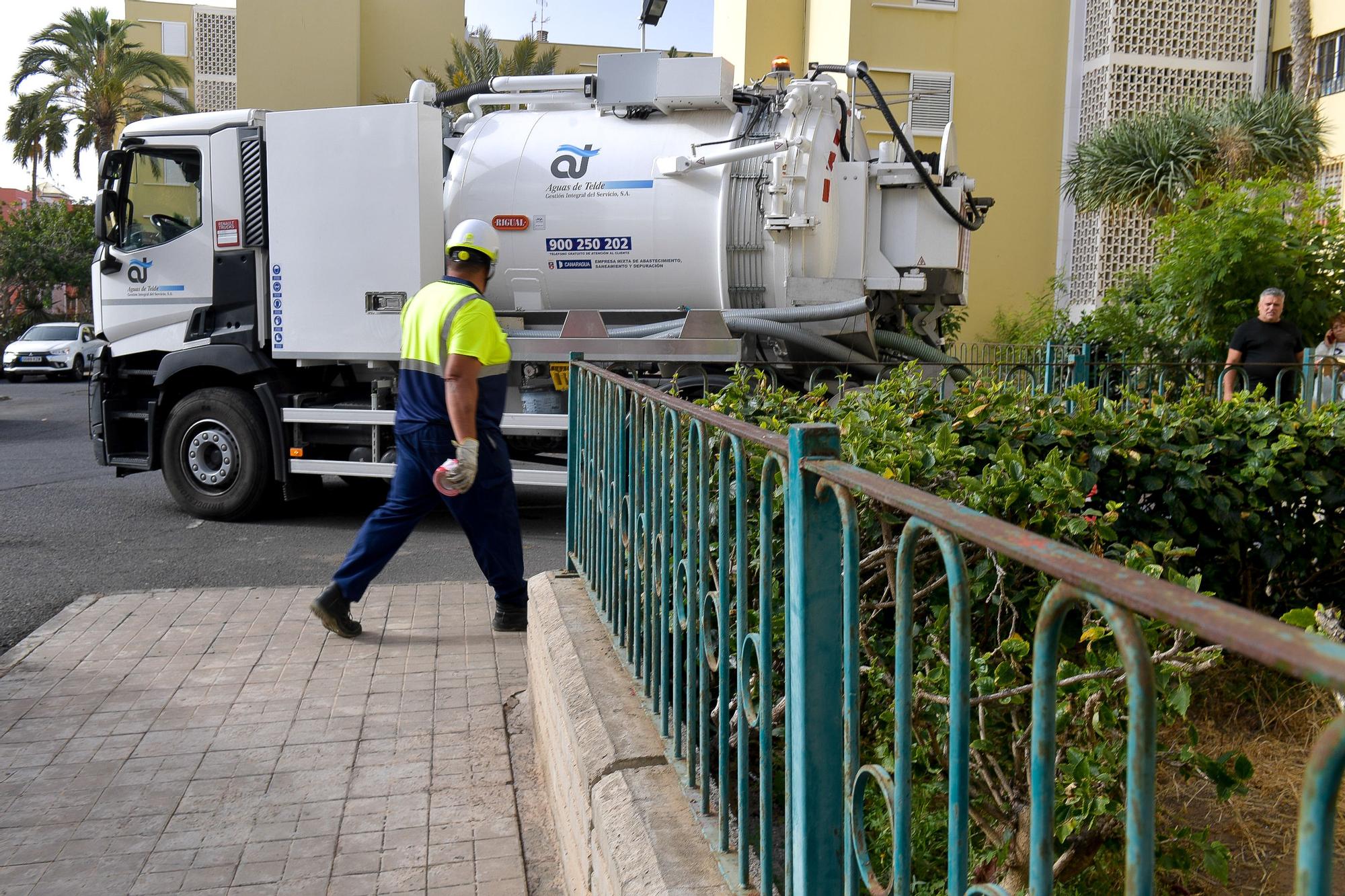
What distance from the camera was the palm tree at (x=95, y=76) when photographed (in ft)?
129

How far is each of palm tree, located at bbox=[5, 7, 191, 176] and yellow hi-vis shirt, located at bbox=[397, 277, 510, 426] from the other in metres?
37.7

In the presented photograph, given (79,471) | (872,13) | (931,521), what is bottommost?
(79,471)

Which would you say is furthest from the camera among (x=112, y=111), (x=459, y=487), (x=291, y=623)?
(x=112, y=111)

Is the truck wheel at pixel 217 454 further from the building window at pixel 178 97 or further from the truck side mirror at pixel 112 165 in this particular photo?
the building window at pixel 178 97

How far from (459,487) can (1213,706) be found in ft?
10.3

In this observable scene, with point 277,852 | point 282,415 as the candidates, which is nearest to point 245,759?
point 277,852

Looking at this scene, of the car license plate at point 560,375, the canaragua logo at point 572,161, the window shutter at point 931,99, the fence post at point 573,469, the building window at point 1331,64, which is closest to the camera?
the fence post at point 573,469

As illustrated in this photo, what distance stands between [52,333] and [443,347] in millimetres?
32029

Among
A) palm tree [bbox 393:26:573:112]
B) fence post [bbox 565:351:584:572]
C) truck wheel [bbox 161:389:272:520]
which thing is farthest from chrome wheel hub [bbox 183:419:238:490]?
palm tree [bbox 393:26:573:112]

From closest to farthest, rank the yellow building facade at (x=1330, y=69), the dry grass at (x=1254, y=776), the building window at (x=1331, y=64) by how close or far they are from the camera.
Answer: the dry grass at (x=1254, y=776), the yellow building facade at (x=1330, y=69), the building window at (x=1331, y=64)

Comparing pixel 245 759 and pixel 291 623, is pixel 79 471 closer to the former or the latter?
pixel 291 623

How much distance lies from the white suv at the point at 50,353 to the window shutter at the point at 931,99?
21756 millimetres

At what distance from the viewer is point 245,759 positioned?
13.9 feet

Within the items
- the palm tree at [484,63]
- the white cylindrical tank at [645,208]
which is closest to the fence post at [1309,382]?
the white cylindrical tank at [645,208]
